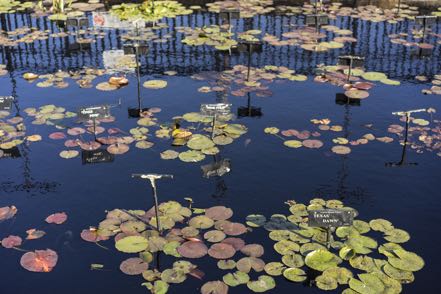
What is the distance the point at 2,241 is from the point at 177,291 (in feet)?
10.0

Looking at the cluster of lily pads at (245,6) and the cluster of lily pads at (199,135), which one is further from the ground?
the cluster of lily pads at (245,6)

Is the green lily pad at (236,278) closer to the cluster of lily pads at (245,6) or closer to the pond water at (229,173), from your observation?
the pond water at (229,173)

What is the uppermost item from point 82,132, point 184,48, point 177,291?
point 184,48

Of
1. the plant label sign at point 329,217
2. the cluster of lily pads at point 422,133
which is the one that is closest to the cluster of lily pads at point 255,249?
the plant label sign at point 329,217

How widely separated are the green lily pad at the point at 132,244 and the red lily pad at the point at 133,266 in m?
0.19

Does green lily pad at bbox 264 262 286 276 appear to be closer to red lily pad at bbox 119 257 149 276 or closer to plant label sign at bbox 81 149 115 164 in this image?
red lily pad at bbox 119 257 149 276

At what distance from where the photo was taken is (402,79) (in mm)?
14055

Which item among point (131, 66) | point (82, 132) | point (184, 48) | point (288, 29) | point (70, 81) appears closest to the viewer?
point (82, 132)

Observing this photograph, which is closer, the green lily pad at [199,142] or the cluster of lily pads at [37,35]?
the green lily pad at [199,142]

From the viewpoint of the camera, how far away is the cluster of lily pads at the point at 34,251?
749 centimetres

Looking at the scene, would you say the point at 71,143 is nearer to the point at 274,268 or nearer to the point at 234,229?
the point at 234,229

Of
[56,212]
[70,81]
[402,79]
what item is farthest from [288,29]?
[56,212]

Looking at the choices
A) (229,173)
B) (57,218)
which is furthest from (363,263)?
(57,218)

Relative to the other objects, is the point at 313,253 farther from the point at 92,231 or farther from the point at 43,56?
the point at 43,56
